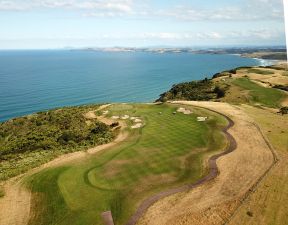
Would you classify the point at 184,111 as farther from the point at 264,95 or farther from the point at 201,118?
the point at 264,95

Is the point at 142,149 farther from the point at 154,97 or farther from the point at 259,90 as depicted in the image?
the point at 154,97

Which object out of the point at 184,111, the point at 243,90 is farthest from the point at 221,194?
the point at 243,90

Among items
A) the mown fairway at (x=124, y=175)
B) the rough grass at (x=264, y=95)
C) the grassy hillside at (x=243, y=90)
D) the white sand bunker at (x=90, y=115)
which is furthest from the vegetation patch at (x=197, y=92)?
the mown fairway at (x=124, y=175)

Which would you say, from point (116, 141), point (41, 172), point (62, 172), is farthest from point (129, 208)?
point (116, 141)

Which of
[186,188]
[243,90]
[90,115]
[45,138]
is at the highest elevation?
[186,188]

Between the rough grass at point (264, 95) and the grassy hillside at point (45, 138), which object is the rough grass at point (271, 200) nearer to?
the grassy hillside at point (45, 138)

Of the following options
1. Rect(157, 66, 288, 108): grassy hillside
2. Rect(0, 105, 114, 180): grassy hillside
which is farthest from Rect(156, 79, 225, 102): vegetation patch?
Rect(0, 105, 114, 180): grassy hillside
